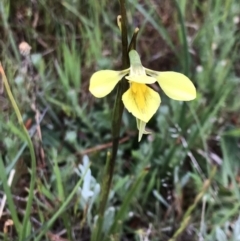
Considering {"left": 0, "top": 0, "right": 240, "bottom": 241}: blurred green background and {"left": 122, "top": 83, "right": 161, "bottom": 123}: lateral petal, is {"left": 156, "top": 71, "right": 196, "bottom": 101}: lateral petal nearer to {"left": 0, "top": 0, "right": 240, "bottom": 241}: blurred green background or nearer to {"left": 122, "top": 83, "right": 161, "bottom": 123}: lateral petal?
{"left": 122, "top": 83, "right": 161, "bottom": 123}: lateral petal

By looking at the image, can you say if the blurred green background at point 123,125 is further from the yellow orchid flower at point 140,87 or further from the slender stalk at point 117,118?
the yellow orchid flower at point 140,87

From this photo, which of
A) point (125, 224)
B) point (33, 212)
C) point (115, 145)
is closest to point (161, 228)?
point (125, 224)

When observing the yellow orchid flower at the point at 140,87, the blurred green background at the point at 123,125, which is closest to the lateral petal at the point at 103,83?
the yellow orchid flower at the point at 140,87

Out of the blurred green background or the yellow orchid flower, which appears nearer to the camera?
the yellow orchid flower

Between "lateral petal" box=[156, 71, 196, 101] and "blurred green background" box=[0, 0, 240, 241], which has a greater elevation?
"lateral petal" box=[156, 71, 196, 101]

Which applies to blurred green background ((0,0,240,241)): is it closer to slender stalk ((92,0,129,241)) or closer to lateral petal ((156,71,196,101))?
slender stalk ((92,0,129,241))

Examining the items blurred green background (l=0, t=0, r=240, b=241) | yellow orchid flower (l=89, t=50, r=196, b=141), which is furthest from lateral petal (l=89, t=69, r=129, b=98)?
blurred green background (l=0, t=0, r=240, b=241)

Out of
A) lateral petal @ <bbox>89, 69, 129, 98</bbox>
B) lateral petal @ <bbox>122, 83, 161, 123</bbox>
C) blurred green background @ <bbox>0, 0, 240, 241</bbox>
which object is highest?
lateral petal @ <bbox>89, 69, 129, 98</bbox>
